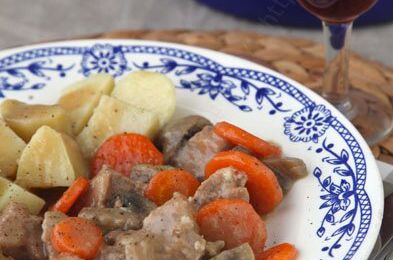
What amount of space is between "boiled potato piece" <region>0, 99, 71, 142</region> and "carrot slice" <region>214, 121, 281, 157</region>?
52 cm

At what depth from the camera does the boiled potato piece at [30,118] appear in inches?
95.4

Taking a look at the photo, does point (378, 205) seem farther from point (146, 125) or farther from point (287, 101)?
point (146, 125)

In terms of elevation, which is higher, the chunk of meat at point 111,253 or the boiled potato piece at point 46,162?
the boiled potato piece at point 46,162

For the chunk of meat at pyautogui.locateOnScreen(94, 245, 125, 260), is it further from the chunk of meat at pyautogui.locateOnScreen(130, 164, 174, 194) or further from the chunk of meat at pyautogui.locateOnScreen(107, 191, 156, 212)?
the chunk of meat at pyautogui.locateOnScreen(130, 164, 174, 194)

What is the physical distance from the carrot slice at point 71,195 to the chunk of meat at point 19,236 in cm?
11

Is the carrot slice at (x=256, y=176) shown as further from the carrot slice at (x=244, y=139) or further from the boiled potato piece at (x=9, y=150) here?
the boiled potato piece at (x=9, y=150)

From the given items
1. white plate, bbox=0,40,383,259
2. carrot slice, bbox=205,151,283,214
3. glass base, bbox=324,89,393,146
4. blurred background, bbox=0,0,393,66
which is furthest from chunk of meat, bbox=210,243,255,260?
blurred background, bbox=0,0,393,66

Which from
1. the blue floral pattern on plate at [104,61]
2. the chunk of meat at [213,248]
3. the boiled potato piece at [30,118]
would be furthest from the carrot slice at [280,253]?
the blue floral pattern on plate at [104,61]

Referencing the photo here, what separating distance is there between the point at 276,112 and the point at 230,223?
67cm

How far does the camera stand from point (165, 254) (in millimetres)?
1902

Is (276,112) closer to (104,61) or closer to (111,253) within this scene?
(104,61)

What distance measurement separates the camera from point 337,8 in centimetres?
264

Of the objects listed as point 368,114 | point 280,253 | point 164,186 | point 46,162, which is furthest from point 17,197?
point 368,114

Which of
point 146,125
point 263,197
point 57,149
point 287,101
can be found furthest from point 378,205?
point 57,149
